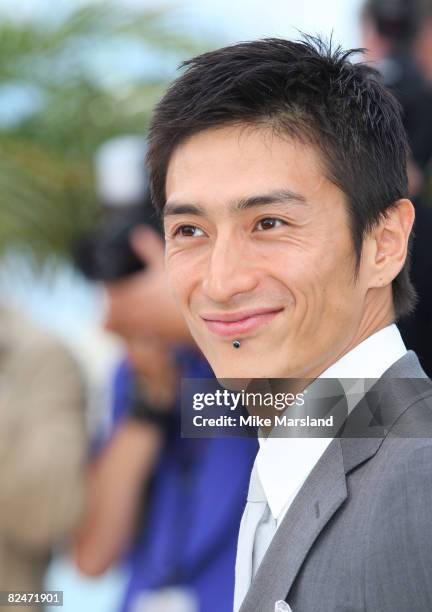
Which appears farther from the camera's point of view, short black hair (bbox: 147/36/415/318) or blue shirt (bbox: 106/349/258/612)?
blue shirt (bbox: 106/349/258/612)

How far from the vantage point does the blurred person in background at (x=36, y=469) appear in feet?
13.6

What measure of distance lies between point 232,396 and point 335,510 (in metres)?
0.51

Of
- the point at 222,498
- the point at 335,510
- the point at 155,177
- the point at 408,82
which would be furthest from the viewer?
the point at 408,82

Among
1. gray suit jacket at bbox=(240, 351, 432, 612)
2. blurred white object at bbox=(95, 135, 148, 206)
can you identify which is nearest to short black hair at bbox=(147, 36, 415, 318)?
gray suit jacket at bbox=(240, 351, 432, 612)

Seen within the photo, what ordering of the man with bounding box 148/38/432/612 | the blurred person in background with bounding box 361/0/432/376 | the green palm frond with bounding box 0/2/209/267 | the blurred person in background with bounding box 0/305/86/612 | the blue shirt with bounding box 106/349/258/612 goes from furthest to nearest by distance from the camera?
1. the green palm frond with bounding box 0/2/209/267
2. the blurred person in background with bounding box 0/305/86/612
3. the blue shirt with bounding box 106/349/258/612
4. the blurred person in background with bounding box 361/0/432/376
5. the man with bounding box 148/38/432/612

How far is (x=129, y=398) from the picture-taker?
4.18 metres

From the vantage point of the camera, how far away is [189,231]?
1981mm

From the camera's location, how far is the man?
1798 millimetres

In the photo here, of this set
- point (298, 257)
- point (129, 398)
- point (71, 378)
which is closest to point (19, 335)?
point (71, 378)

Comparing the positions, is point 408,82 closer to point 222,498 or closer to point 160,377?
point 160,377

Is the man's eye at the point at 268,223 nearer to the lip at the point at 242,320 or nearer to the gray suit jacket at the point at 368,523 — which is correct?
the lip at the point at 242,320

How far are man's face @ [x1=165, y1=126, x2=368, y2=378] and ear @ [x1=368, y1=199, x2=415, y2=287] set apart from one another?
4 centimetres

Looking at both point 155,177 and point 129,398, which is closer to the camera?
point 155,177

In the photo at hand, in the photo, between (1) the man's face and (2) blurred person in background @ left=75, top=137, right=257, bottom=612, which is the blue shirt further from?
(1) the man's face
